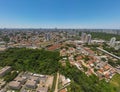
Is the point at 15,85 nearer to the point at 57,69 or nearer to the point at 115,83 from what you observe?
the point at 57,69

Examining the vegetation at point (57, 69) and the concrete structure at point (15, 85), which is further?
the vegetation at point (57, 69)

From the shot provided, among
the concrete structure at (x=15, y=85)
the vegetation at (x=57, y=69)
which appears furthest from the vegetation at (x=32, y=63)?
the concrete structure at (x=15, y=85)

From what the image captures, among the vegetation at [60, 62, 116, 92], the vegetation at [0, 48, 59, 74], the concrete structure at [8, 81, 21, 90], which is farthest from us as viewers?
the vegetation at [0, 48, 59, 74]

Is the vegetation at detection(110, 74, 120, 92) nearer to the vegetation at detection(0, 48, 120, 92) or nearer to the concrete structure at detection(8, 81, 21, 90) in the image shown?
the vegetation at detection(0, 48, 120, 92)

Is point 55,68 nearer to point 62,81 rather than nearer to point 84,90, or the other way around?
point 62,81

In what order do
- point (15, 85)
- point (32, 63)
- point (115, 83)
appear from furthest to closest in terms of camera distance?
1. point (32, 63)
2. point (115, 83)
3. point (15, 85)

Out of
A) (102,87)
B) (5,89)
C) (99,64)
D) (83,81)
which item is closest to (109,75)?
(99,64)

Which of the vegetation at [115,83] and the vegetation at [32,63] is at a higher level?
the vegetation at [32,63]

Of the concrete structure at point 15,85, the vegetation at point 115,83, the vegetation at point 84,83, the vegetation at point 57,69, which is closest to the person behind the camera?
the vegetation at point 84,83

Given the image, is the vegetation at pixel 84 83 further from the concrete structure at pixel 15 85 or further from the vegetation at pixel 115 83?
the concrete structure at pixel 15 85

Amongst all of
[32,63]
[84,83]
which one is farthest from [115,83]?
[32,63]

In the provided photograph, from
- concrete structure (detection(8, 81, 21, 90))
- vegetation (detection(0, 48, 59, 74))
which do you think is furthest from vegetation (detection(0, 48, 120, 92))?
concrete structure (detection(8, 81, 21, 90))

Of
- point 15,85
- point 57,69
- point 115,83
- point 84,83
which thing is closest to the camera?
point 15,85
